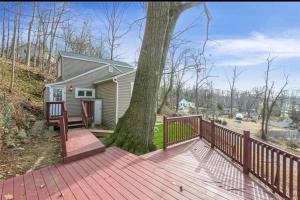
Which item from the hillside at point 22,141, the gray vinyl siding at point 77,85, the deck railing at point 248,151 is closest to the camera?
the deck railing at point 248,151

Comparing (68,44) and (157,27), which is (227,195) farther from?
(68,44)

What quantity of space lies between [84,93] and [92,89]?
1.76 feet

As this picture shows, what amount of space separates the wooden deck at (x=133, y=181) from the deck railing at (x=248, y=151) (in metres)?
0.24

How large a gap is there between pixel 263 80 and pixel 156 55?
21.4m

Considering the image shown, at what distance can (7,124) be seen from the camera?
7.02m

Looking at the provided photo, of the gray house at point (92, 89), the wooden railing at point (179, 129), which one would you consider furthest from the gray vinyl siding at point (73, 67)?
the wooden railing at point (179, 129)

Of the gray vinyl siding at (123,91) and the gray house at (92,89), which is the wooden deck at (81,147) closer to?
the gray house at (92,89)

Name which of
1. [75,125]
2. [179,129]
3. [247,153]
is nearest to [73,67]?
[75,125]

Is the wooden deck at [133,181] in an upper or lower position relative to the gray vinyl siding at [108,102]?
lower

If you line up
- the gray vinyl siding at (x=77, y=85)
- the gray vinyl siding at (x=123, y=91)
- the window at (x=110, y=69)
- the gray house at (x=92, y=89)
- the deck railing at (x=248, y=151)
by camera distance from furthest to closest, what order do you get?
1. the window at (x=110, y=69)
2. the gray vinyl siding at (x=77, y=85)
3. the gray vinyl siding at (x=123, y=91)
4. the gray house at (x=92, y=89)
5. the deck railing at (x=248, y=151)

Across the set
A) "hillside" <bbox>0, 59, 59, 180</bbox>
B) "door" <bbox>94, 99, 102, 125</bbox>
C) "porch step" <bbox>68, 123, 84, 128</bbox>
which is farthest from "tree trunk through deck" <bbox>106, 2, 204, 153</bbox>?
"door" <bbox>94, 99, 102, 125</bbox>

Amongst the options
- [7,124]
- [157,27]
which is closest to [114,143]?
[157,27]

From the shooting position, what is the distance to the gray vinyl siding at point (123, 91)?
439 inches

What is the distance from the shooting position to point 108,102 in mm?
11391
